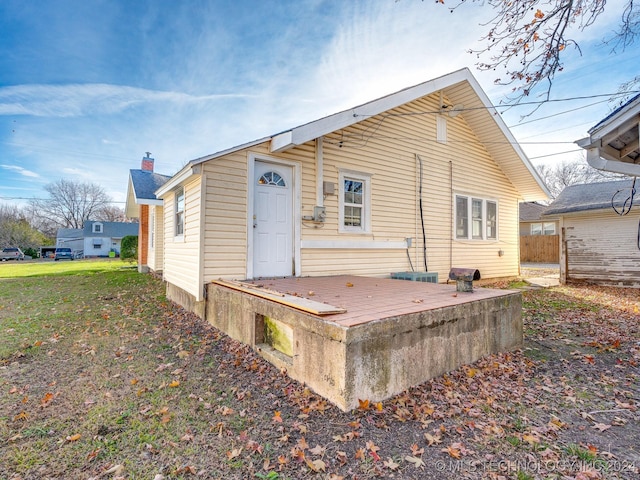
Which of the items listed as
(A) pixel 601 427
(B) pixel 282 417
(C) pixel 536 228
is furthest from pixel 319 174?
(C) pixel 536 228

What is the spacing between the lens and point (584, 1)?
434 centimetres

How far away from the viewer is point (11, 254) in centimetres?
3306

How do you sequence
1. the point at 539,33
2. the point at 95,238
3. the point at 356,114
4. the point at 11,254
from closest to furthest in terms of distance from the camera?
1. the point at 539,33
2. the point at 356,114
3. the point at 11,254
4. the point at 95,238

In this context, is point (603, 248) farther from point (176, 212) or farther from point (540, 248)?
point (176, 212)

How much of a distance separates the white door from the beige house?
0.07ft

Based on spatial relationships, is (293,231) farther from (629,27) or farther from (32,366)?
(629,27)

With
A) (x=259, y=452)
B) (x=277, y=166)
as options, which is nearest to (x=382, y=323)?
(x=259, y=452)

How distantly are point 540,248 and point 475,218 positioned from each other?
45.6 ft

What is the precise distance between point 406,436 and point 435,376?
1.06 metres

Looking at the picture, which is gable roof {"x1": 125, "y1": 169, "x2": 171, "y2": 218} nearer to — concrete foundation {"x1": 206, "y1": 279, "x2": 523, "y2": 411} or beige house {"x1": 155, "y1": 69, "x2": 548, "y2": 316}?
beige house {"x1": 155, "y1": 69, "x2": 548, "y2": 316}

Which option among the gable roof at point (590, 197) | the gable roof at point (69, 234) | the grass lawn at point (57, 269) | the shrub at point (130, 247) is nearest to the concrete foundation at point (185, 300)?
the grass lawn at point (57, 269)

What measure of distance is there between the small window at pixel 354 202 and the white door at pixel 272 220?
52.4 inches

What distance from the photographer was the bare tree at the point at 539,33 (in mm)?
4430

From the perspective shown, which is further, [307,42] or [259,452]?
[307,42]
